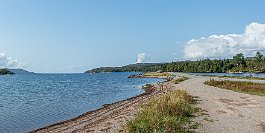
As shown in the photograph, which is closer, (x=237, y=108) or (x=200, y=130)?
(x=200, y=130)

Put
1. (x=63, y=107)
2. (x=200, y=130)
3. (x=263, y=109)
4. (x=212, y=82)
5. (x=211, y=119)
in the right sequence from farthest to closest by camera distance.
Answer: (x=212, y=82) < (x=63, y=107) < (x=263, y=109) < (x=211, y=119) < (x=200, y=130)

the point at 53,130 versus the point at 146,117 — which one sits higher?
the point at 146,117

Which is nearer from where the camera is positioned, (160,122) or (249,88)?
(160,122)

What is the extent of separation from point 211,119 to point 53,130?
484 inches

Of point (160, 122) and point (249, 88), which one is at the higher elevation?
point (160, 122)

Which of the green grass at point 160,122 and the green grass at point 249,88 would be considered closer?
the green grass at point 160,122

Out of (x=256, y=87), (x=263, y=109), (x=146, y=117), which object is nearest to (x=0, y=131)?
(x=146, y=117)

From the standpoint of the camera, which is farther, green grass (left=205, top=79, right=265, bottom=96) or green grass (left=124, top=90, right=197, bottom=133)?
green grass (left=205, top=79, right=265, bottom=96)

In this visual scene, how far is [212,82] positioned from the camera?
69812 mm

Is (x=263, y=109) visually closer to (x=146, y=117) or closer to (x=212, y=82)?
(x=146, y=117)

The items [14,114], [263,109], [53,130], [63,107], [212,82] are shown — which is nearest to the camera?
[53,130]

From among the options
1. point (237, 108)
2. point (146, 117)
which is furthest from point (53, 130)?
point (237, 108)

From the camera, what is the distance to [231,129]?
2155 centimetres

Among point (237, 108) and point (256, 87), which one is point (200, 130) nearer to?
point (237, 108)
